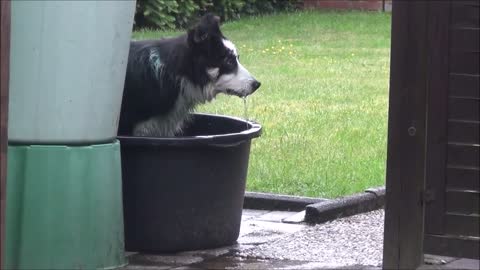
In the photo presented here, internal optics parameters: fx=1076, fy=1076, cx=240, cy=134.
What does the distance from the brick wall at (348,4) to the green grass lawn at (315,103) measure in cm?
222

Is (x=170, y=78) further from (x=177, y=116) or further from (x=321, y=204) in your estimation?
(x=321, y=204)

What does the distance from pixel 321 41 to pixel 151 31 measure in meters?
3.16

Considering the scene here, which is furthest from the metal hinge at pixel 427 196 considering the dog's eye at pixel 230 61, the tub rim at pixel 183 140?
the dog's eye at pixel 230 61

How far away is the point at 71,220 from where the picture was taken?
5.45 metres

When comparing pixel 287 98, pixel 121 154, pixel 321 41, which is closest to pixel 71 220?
pixel 121 154

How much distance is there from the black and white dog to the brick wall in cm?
A: 1732

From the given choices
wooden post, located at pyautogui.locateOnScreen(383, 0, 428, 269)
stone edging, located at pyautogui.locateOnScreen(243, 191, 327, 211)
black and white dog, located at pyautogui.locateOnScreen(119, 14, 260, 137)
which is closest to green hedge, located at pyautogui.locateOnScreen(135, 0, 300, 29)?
stone edging, located at pyautogui.locateOnScreen(243, 191, 327, 211)

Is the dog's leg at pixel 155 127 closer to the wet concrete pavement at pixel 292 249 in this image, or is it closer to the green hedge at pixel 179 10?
the wet concrete pavement at pixel 292 249

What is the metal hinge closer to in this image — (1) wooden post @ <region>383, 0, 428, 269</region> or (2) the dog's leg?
(1) wooden post @ <region>383, 0, 428, 269</region>

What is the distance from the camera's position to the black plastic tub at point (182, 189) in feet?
19.8

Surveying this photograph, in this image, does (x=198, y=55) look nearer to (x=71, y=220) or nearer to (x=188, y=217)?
(x=188, y=217)

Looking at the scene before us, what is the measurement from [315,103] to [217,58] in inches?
195

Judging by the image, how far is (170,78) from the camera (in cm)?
673

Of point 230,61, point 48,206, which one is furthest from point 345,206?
point 48,206
